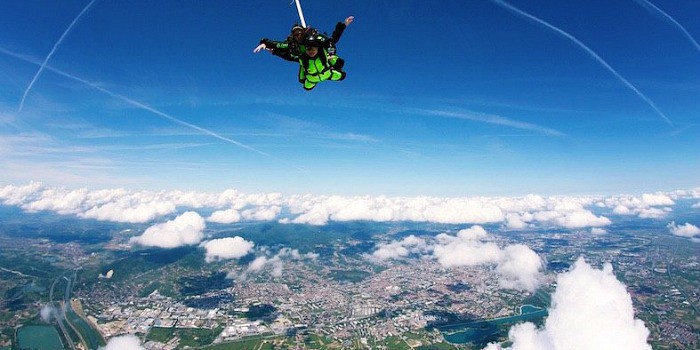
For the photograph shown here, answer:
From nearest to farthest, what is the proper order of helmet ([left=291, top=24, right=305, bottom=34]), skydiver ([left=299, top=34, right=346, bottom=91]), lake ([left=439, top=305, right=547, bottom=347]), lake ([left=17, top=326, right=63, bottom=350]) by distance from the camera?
helmet ([left=291, top=24, right=305, bottom=34])
skydiver ([left=299, top=34, right=346, bottom=91])
lake ([left=17, top=326, right=63, bottom=350])
lake ([left=439, top=305, right=547, bottom=347])

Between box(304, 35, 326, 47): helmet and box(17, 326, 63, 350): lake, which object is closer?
box(304, 35, 326, 47): helmet

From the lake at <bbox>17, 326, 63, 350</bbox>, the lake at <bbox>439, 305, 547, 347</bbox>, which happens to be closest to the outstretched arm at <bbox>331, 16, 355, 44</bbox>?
the lake at <bbox>439, 305, 547, 347</bbox>

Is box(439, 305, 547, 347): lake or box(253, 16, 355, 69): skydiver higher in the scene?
box(253, 16, 355, 69): skydiver

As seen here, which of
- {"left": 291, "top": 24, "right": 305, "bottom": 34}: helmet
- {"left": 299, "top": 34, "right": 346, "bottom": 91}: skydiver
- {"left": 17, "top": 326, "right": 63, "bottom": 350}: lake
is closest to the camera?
{"left": 291, "top": 24, "right": 305, "bottom": 34}: helmet

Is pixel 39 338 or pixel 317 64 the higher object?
pixel 317 64

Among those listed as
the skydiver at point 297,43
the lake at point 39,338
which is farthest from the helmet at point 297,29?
the lake at point 39,338

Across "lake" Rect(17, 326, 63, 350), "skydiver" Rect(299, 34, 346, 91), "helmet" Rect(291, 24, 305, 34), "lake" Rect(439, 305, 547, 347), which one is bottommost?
"lake" Rect(439, 305, 547, 347)

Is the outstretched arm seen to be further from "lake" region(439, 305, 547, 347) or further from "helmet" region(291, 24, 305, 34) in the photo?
"lake" region(439, 305, 547, 347)

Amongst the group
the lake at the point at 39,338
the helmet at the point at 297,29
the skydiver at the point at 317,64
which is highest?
the helmet at the point at 297,29

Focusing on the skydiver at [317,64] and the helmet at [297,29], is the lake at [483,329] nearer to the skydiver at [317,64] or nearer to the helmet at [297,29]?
the skydiver at [317,64]

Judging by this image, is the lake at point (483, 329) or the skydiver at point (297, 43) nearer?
the skydiver at point (297, 43)

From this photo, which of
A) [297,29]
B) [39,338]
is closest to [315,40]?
[297,29]

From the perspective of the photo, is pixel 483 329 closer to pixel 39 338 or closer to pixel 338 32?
pixel 338 32
